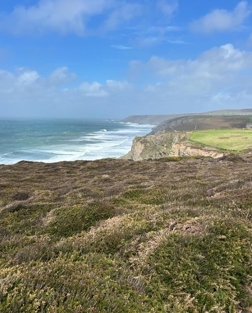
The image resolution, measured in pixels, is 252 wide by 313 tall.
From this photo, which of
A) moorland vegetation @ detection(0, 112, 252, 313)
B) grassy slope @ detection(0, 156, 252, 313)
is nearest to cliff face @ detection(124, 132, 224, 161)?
moorland vegetation @ detection(0, 112, 252, 313)

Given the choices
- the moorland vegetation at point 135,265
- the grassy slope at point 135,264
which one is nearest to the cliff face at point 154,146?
the moorland vegetation at point 135,265

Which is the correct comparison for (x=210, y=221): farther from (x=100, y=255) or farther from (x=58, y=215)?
(x=58, y=215)

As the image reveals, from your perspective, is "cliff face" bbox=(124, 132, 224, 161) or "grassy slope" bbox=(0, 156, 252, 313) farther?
"cliff face" bbox=(124, 132, 224, 161)

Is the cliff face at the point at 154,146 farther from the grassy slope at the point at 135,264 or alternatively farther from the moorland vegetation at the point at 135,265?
the grassy slope at the point at 135,264

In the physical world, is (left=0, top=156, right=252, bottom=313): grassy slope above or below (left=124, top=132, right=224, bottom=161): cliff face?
above

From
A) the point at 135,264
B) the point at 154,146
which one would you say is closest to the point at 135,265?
the point at 135,264

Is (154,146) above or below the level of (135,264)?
below

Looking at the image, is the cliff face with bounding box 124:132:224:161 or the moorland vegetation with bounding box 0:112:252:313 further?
the cliff face with bounding box 124:132:224:161

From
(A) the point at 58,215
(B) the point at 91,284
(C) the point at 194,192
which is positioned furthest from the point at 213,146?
(B) the point at 91,284

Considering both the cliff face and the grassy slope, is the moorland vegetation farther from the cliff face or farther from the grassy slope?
the cliff face

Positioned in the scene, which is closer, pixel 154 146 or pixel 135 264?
pixel 135 264

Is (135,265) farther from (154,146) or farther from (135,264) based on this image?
(154,146)
